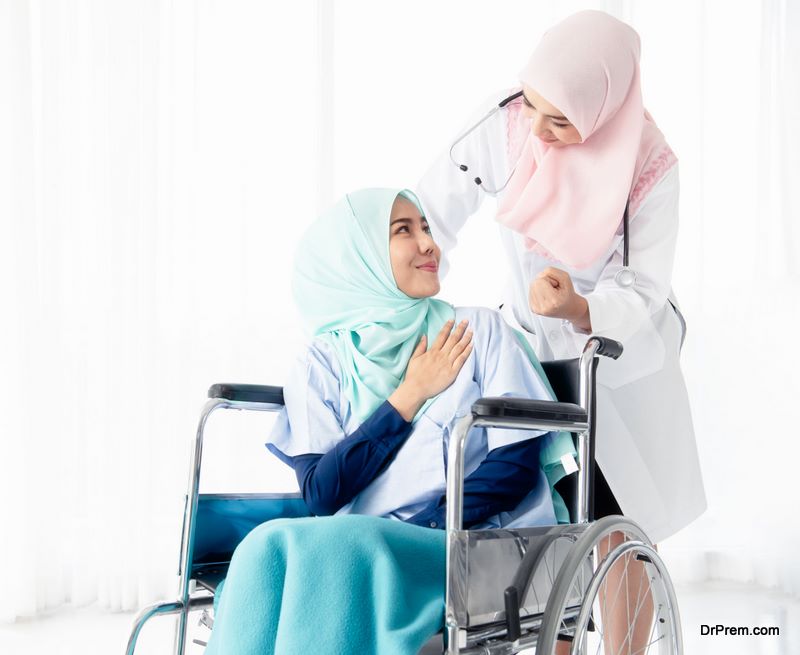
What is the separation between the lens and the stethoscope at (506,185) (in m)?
1.51

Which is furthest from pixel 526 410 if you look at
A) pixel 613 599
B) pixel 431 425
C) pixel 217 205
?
pixel 217 205

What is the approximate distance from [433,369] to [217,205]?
1640 mm

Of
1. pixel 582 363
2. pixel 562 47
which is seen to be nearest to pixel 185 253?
pixel 562 47

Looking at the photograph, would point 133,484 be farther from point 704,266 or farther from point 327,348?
point 704,266

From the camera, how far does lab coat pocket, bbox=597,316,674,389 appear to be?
1563 millimetres

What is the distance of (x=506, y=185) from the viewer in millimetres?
1687

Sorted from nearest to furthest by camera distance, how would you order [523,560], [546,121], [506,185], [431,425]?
[523,560] → [431,425] → [546,121] → [506,185]

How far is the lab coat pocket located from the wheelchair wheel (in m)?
0.27

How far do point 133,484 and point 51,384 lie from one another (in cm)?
42

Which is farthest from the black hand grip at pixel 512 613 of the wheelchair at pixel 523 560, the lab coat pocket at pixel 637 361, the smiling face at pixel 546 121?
the smiling face at pixel 546 121

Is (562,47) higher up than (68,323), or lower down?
higher up

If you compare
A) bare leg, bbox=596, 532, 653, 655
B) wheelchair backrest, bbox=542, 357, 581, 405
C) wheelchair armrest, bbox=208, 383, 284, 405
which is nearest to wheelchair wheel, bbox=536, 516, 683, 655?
bare leg, bbox=596, 532, 653, 655

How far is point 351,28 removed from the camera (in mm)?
2955

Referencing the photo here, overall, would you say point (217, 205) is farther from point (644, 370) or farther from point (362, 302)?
point (644, 370)
